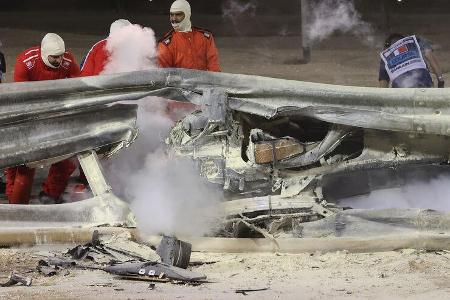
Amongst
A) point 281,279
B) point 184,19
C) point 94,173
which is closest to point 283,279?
point 281,279

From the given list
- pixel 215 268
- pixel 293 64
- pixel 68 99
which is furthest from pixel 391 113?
pixel 293 64

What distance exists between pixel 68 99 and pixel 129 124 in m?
0.49

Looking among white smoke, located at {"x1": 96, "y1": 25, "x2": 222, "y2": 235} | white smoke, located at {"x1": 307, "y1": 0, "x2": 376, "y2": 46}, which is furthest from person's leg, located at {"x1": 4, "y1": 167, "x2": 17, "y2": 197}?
white smoke, located at {"x1": 307, "y1": 0, "x2": 376, "y2": 46}

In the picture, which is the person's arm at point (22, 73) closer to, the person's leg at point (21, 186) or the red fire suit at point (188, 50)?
the person's leg at point (21, 186)

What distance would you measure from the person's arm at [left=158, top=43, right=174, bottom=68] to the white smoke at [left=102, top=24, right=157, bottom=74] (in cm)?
11

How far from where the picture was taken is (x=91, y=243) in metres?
6.33

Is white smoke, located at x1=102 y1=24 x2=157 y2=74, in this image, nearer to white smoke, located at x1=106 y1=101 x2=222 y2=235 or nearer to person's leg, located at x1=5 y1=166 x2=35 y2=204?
person's leg, located at x1=5 y1=166 x2=35 y2=204

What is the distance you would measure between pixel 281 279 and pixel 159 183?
1276 mm

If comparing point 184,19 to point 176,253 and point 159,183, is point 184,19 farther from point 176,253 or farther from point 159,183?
point 176,253

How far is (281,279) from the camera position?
577 cm

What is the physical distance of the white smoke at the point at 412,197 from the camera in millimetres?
6664

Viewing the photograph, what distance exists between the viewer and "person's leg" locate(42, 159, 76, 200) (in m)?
7.99

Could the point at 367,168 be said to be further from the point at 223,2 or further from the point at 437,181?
the point at 223,2

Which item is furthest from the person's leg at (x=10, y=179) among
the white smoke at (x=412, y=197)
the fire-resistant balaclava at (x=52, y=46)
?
the white smoke at (x=412, y=197)
